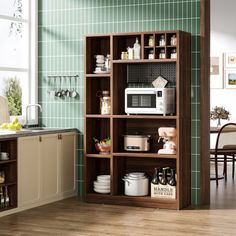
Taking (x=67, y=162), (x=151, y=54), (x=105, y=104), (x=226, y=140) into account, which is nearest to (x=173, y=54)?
(x=151, y=54)

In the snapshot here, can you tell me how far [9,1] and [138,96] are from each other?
6.11ft

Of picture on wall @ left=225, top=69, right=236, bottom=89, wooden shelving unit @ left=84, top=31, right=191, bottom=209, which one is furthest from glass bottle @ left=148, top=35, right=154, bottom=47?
picture on wall @ left=225, top=69, right=236, bottom=89

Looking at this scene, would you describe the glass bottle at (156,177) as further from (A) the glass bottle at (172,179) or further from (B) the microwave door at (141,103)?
(B) the microwave door at (141,103)

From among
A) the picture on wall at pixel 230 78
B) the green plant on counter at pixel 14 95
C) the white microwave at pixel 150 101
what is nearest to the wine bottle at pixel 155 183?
the white microwave at pixel 150 101

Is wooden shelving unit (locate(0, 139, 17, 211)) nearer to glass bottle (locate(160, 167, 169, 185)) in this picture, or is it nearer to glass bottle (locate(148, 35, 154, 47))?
glass bottle (locate(160, 167, 169, 185))

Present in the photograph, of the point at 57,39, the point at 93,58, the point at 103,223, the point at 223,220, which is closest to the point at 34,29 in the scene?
the point at 57,39

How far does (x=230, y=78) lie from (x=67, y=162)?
422 centimetres

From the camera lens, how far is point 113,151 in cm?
654

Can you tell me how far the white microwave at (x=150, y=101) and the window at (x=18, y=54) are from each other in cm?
134

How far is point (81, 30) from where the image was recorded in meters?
7.00

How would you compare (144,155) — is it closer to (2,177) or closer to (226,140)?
(2,177)

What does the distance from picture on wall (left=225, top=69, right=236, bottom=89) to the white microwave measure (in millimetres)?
3901

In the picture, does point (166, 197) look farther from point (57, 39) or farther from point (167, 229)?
point (57, 39)

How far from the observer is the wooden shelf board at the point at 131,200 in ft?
20.7
